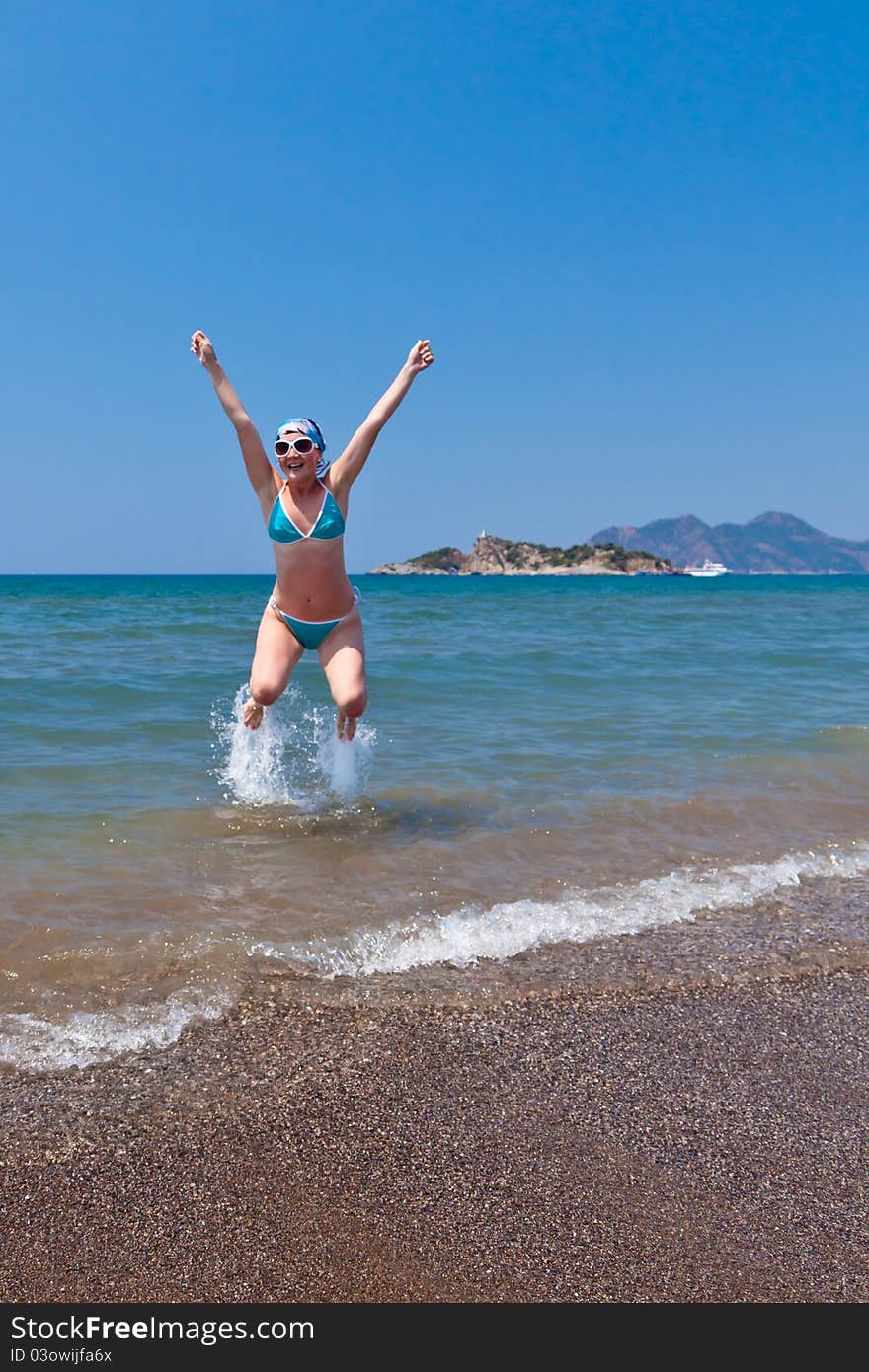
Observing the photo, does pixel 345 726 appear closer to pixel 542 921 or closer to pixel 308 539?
pixel 308 539

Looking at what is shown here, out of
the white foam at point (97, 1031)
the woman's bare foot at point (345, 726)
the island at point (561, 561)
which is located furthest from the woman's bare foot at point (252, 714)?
the island at point (561, 561)

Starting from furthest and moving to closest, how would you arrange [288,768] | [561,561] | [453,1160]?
[561,561] < [288,768] < [453,1160]

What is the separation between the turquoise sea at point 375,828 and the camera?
5.08m

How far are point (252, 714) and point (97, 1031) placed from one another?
13.7 feet

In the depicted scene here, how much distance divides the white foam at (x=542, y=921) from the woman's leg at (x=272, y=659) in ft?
8.92

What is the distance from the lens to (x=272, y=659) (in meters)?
7.93

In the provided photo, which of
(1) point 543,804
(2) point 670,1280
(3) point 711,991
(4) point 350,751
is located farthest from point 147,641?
(2) point 670,1280

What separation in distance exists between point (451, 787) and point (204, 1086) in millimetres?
5378

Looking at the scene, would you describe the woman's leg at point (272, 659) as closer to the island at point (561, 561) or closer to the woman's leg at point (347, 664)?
the woman's leg at point (347, 664)

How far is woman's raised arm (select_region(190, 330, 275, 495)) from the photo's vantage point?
7.01m

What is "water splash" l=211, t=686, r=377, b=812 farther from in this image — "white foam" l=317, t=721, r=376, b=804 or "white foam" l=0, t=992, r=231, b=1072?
"white foam" l=0, t=992, r=231, b=1072

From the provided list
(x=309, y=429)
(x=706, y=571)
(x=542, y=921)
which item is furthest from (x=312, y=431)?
(x=706, y=571)

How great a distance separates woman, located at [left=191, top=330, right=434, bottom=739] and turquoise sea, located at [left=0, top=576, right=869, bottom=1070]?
3.89 ft

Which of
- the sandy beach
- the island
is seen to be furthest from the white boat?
the sandy beach
